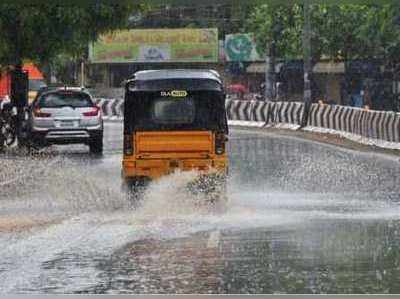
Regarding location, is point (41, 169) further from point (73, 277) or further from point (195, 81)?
point (73, 277)

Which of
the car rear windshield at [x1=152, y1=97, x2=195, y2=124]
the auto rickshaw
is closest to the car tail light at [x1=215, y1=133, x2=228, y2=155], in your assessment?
the auto rickshaw

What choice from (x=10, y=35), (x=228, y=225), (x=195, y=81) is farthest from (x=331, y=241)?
(x=10, y=35)

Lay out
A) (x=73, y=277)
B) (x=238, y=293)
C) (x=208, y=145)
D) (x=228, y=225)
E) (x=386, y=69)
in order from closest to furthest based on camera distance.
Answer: (x=238, y=293), (x=73, y=277), (x=228, y=225), (x=208, y=145), (x=386, y=69)

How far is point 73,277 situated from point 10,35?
1961cm

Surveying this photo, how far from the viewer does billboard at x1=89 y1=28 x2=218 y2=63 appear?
71.5 metres

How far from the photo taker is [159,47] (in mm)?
73250

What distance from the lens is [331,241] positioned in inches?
548

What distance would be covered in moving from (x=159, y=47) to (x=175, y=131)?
54550 mm

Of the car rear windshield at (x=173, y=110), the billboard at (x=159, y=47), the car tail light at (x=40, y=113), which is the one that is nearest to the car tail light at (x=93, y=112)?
the car tail light at (x=40, y=113)

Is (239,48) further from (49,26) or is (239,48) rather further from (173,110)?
(173,110)

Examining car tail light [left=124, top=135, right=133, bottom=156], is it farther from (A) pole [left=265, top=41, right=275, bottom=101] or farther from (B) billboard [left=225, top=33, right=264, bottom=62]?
(B) billboard [left=225, top=33, right=264, bottom=62]

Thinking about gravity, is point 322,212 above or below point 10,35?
below

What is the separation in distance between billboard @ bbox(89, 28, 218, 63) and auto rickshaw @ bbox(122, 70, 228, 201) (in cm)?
5079

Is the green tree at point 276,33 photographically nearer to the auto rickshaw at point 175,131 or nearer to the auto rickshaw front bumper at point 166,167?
the auto rickshaw at point 175,131
